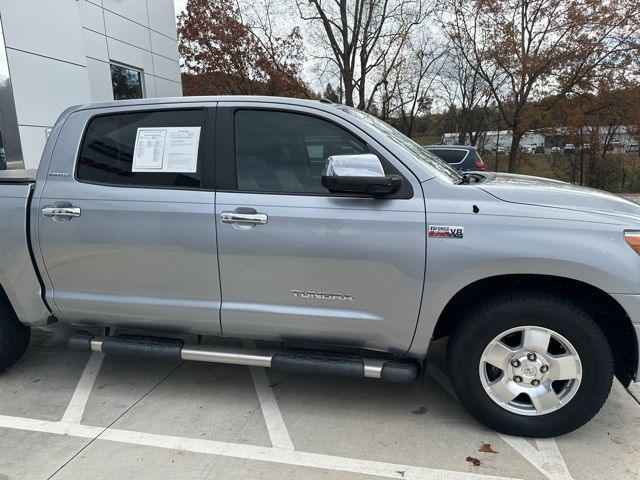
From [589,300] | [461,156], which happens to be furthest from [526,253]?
[461,156]

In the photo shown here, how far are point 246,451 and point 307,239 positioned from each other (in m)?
1.28

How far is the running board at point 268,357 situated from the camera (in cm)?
288

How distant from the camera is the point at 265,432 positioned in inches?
117

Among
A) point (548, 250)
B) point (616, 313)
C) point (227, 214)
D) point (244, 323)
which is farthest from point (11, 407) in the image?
point (616, 313)

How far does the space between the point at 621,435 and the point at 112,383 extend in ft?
11.4

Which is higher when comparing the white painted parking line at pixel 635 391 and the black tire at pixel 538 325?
the black tire at pixel 538 325

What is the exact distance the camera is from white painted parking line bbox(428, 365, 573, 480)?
2.55 m

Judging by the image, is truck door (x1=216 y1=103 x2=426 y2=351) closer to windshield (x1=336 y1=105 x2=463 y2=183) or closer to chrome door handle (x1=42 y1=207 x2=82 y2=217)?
windshield (x1=336 y1=105 x2=463 y2=183)

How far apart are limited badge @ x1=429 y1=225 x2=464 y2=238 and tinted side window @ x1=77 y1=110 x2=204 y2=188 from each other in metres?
1.51

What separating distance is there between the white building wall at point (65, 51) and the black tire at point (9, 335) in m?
5.56

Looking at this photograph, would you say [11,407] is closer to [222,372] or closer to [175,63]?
[222,372]

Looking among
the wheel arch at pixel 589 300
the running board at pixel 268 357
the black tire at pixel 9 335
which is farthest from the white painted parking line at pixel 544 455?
the black tire at pixel 9 335

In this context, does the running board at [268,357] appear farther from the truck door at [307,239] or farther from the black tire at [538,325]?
the black tire at [538,325]

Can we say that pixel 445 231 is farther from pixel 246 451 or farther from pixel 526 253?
pixel 246 451
